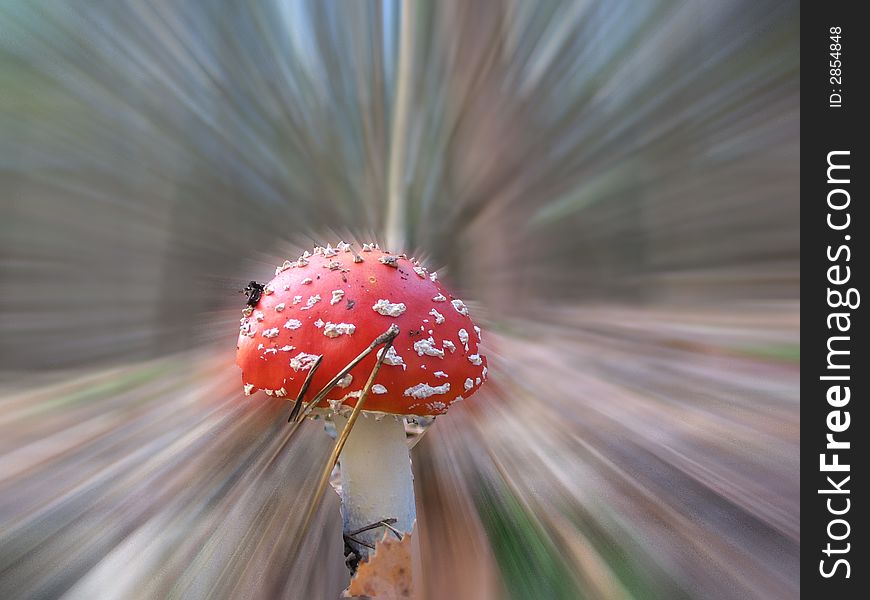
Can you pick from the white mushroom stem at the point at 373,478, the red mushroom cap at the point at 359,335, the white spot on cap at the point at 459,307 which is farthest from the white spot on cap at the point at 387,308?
the white mushroom stem at the point at 373,478

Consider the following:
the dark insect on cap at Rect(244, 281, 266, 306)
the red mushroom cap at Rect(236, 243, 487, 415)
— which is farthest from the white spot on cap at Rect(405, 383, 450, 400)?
the dark insect on cap at Rect(244, 281, 266, 306)

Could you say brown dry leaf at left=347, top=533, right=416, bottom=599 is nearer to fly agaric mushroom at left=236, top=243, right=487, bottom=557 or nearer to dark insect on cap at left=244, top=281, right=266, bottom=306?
fly agaric mushroom at left=236, top=243, right=487, bottom=557

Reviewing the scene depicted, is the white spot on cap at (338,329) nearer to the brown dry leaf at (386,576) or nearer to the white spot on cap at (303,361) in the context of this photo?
the white spot on cap at (303,361)

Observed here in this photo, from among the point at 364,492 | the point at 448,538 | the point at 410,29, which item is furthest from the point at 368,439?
the point at 410,29

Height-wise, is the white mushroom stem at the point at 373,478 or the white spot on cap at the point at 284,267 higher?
the white spot on cap at the point at 284,267

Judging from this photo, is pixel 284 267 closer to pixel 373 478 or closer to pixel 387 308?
pixel 387 308

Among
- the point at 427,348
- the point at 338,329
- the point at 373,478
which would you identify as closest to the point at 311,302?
the point at 338,329
